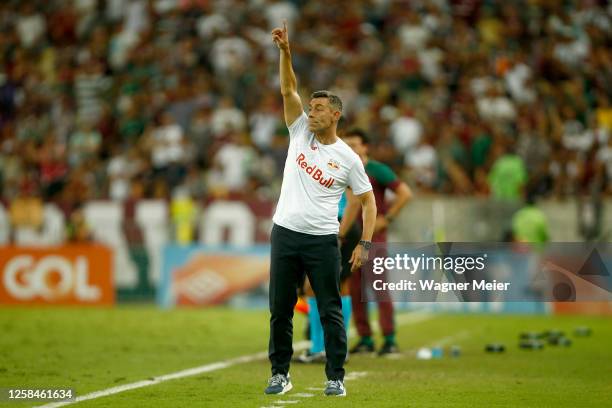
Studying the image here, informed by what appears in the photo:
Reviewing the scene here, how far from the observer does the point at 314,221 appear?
30.5 ft

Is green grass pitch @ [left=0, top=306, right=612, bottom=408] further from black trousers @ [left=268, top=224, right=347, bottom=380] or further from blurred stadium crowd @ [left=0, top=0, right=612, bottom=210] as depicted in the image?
blurred stadium crowd @ [left=0, top=0, right=612, bottom=210]

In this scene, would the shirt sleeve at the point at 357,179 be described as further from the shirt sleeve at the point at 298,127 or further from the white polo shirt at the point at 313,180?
the shirt sleeve at the point at 298,127

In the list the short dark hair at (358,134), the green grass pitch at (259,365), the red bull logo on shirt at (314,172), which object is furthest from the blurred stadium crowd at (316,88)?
the red bull logo on shirt at (314,172)

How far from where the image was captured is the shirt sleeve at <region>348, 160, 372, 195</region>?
30.7 ft

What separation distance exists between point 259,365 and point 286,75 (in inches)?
161

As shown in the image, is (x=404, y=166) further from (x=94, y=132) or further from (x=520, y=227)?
(x=94, y=132)

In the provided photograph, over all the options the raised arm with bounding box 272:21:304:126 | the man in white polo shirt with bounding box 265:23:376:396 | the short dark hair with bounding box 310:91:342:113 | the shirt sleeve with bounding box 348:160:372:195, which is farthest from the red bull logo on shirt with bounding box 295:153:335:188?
the short dark hair with bounding box 310:91:342:113

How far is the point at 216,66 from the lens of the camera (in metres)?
25.7

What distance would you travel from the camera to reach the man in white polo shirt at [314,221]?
9258 millimetres

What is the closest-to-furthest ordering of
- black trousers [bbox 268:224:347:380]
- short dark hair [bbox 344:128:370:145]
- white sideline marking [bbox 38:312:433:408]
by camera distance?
white sideline marking [bbox 38:312:433:408] < black trousers [bbox 268:224:347:380] < short dark hair [bbox 344:128:370:145]

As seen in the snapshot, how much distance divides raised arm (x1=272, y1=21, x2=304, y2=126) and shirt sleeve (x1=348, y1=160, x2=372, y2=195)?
0.67 metres

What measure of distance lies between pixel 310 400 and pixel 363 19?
17.9m

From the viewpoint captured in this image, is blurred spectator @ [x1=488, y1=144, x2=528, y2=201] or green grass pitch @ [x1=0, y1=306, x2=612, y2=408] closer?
green grass pitch @ [x1=0, y1=306, x2=612, y2=408]

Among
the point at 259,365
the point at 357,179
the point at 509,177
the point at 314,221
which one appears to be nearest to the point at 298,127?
the point at 357,179
